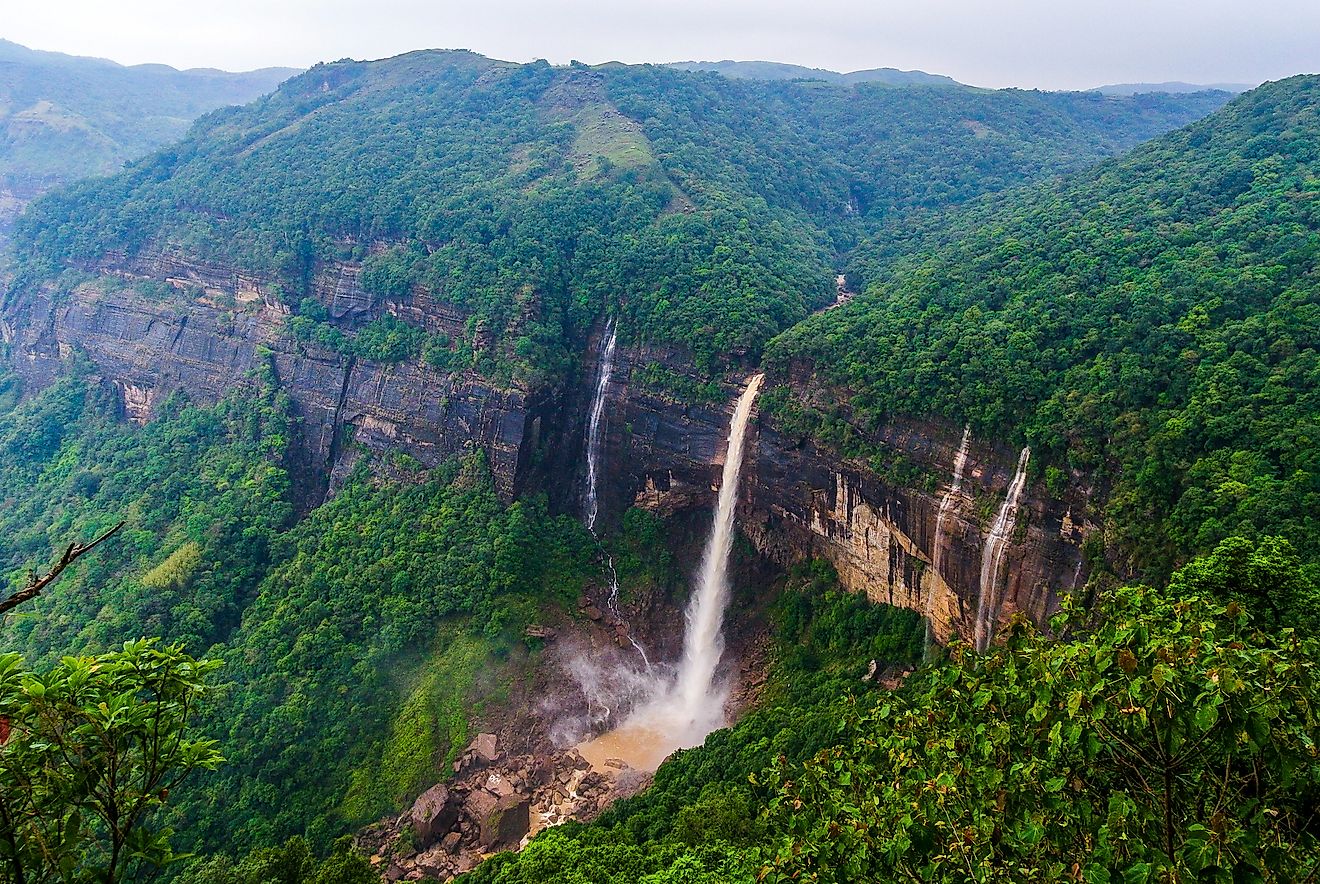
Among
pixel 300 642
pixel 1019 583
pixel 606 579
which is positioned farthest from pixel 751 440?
pixel 300 642

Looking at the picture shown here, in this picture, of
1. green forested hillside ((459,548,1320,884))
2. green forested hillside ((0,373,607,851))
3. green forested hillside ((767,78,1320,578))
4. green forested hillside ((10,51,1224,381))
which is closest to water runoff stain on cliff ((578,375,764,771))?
green forested hillside ((767,78,1320,578))

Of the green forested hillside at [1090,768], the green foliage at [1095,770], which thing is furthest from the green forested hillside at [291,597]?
the green foliage at [1095,770]

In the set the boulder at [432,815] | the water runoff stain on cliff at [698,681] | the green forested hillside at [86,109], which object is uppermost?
the green forested hillside at [86,109]

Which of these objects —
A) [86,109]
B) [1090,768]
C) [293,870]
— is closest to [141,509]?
[293,870]

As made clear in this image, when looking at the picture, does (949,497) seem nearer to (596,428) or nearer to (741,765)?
(741,765)

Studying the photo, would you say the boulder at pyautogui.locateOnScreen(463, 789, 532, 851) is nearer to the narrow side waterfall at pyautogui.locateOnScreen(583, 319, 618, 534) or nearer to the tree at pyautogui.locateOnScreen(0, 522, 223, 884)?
the narrow side waterfall at pyautogui.locateOnScreen(583, 319, 618, 534)

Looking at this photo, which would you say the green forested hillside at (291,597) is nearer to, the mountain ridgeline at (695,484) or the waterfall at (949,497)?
the mountain ridgeline at (695,484)

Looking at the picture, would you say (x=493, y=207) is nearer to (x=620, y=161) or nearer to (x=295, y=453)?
(x=620, y=161)
